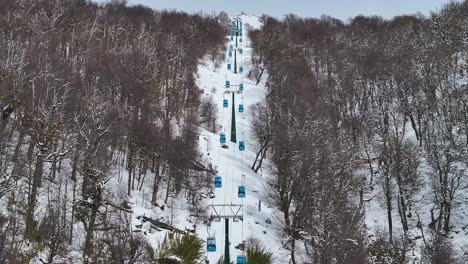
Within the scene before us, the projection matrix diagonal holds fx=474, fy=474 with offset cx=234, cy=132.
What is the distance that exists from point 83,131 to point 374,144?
34200 millimetres

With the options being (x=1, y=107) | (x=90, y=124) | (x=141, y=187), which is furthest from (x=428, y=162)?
(x=1, y=107)

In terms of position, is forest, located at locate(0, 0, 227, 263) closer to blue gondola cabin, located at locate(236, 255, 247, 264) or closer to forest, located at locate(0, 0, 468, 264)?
forest, located at locate(0, 0, 468, 264)

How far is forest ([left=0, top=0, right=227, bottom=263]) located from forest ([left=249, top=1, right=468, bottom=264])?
1060cm

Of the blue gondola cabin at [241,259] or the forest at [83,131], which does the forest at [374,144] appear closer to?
the blue gondola cabin at [241,259]

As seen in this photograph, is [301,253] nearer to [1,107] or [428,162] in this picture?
[428,162]

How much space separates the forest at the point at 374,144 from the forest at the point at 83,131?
417 inches

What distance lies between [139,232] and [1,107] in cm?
1341

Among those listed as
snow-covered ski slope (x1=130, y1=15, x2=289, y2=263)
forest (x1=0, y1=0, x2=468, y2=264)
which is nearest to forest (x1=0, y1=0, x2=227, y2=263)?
forest (x1=0, y1=0, x2=468, y2=264)

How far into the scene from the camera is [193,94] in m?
65.1

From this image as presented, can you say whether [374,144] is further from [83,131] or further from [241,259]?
[83,131]

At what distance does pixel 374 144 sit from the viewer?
56.7m

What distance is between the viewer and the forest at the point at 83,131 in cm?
3031

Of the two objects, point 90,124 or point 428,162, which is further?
point 428,162

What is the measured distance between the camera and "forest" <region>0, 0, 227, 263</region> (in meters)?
30.3
